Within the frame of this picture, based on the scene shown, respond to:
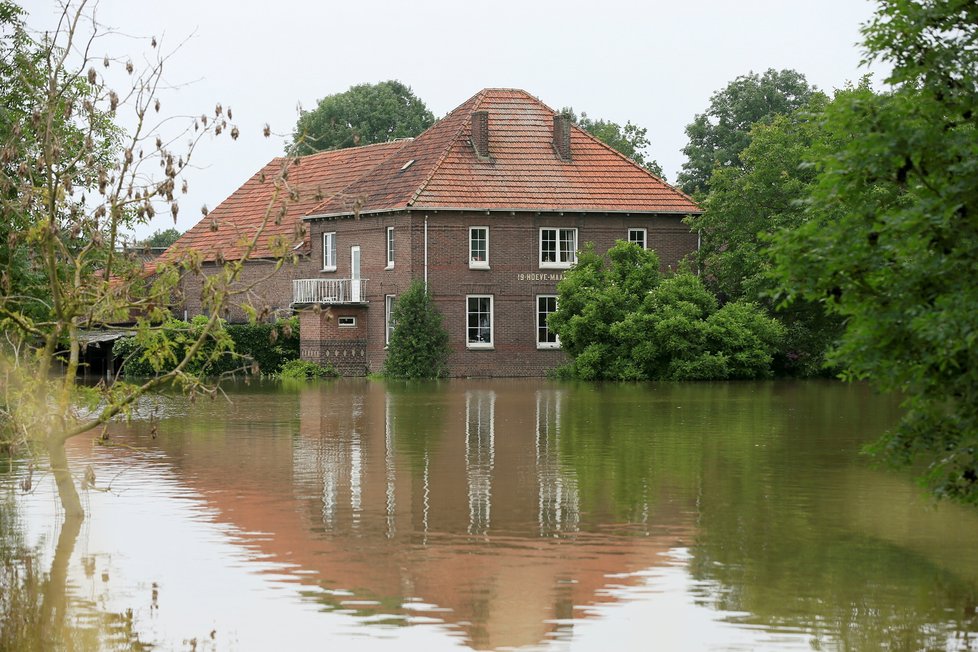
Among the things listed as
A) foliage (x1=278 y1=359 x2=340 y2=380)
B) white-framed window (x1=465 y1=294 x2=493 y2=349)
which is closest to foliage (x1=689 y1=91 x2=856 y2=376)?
white-framed window (x1=465 y1=294 x2=493 y2=349)

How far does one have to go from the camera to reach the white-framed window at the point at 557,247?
54344mm

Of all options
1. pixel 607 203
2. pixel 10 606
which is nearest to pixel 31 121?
pixel 10 606

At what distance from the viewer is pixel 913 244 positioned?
34.4 feet

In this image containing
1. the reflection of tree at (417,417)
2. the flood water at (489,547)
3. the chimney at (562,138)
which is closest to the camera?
the flood water at (489,547)

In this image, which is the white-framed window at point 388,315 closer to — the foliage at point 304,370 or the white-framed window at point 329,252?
the foliage at point 304,370

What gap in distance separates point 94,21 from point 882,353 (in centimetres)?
879

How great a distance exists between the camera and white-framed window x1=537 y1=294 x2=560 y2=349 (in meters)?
54.1

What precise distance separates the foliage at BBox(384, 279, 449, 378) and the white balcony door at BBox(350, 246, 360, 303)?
3490 millimetres

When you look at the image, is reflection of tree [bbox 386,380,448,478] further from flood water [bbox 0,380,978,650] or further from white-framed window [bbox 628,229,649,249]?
white-framed window [bbox 628,229,649,249]

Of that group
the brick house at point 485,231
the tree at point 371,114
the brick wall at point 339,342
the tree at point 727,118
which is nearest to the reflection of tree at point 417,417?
the brick house at point 485,231

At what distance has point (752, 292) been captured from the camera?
5056 centimetres

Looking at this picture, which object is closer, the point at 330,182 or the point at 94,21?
the point at 94,21

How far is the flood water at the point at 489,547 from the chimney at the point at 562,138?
30.4 meters

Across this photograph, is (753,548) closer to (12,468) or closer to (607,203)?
(12,468)
